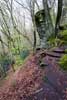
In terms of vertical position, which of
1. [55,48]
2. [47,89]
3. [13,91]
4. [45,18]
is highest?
[45,18]

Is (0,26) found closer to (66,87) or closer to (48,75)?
(48,75)

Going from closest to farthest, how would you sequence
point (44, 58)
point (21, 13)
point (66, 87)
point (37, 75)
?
point (66, 87), point (37, 75), point (44, 58), point (21, 13)

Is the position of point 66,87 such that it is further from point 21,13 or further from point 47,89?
point 21,13

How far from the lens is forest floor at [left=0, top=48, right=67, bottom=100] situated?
714 centimetres

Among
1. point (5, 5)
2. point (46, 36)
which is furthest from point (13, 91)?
point (5, 5)

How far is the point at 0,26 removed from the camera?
17750 millimetres

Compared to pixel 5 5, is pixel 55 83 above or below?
below

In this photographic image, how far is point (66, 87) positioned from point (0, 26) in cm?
1179

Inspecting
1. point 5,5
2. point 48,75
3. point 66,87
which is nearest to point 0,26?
point 5,5

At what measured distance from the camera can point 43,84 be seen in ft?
25.3

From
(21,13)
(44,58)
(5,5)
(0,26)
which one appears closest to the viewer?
(44,58)

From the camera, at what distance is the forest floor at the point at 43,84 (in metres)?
7.14

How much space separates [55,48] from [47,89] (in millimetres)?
2677

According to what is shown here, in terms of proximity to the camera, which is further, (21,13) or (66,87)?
(21,13)
